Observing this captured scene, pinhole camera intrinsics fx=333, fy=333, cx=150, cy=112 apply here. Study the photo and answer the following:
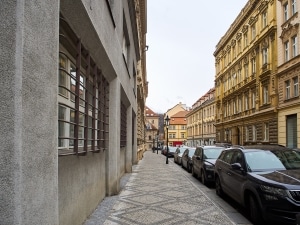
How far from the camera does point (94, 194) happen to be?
7.25m

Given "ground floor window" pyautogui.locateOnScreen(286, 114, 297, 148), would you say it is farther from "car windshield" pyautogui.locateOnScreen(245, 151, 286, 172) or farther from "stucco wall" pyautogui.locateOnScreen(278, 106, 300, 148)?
"car windshield" pyautogui.locateOnScreen(245, 151, 286, 172)

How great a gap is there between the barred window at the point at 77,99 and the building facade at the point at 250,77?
23221 millimetres

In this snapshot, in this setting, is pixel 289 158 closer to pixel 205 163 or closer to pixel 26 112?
A: pixel 205 163

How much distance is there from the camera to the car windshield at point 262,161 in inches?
294

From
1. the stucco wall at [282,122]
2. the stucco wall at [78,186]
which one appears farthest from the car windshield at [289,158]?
the stucco wall at [282,122]

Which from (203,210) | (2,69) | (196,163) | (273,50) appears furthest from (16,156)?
(273,50)

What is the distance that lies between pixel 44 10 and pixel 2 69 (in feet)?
2.70

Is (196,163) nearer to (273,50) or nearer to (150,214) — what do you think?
(150,214)

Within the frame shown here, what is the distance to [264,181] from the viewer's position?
6.35 metres

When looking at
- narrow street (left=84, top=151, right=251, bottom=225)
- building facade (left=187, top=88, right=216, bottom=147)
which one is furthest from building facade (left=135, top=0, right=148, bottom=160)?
building facade (left=187, top=88, right=216, bottom=147)

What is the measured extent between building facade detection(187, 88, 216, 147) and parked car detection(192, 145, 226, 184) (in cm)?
4138

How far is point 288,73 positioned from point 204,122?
133ft

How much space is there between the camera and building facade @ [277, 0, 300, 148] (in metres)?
24.7

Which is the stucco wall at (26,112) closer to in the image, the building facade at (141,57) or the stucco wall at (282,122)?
the building facade at (141,57)
